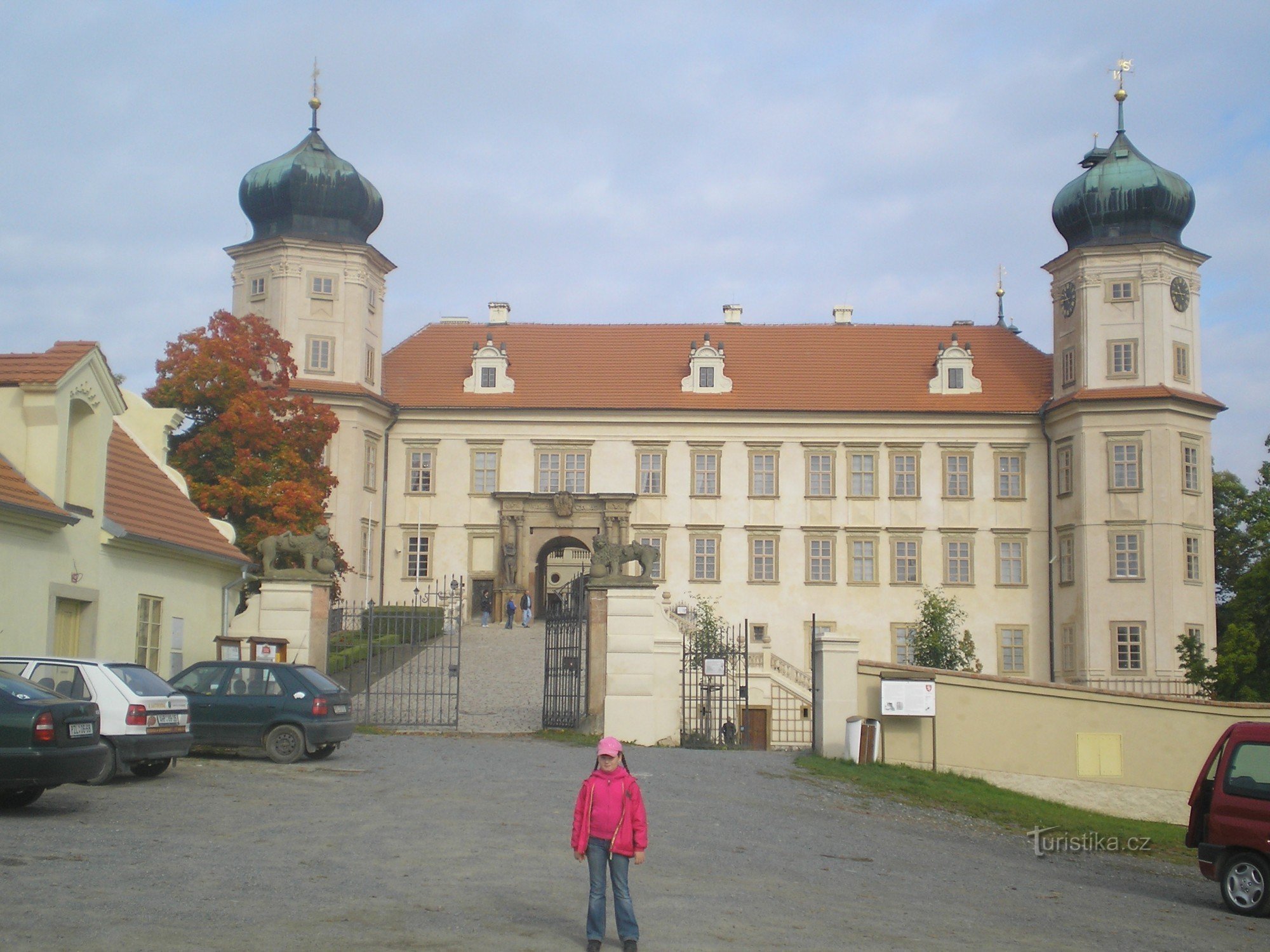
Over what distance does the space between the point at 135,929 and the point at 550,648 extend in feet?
59.5

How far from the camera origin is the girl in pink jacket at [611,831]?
965 centimetres

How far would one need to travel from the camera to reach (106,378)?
21.7 m

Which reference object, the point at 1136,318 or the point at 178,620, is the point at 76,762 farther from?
the point at 1136,318

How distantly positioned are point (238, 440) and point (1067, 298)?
27.9 metres

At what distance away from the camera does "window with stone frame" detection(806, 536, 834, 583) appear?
5250 centimetres

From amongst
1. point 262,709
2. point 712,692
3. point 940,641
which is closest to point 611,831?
point 262,709

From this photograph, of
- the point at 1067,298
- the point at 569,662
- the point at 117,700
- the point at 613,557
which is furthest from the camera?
the point at 1067,298

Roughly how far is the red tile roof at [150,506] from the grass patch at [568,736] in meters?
6.11

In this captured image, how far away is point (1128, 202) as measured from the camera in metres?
49.5

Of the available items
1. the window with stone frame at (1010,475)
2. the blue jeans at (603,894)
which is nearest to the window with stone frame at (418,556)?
the window with stone frame at (1010,475)

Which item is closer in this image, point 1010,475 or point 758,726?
point 758,726

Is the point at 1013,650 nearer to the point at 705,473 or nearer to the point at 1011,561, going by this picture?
the point at 1011,561

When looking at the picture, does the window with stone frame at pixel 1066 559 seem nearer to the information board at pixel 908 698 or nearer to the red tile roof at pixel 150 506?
the information board at pixel 908 698

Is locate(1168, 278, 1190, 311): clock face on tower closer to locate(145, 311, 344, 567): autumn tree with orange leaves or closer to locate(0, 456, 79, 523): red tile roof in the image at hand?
locate(145, 311, 344, 567): autumn tree with orange leaves
